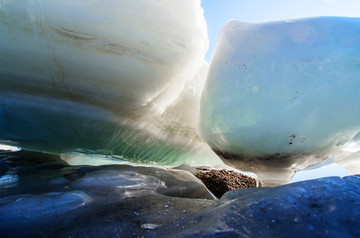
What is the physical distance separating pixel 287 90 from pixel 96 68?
106cm

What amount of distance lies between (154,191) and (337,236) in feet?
2.94

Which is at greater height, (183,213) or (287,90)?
(287,90)

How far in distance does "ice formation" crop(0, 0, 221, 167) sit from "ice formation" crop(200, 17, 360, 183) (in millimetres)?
334

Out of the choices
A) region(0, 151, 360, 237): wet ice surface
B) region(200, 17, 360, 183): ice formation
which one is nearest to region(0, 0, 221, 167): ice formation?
region(200, 17, 360, 183): ice formation

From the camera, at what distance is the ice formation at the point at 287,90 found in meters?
1.06

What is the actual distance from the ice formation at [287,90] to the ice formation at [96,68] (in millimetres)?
334

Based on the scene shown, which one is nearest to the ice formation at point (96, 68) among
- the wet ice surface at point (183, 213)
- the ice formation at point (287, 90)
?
the ice formation at point (287, 90)

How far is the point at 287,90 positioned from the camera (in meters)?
1.09

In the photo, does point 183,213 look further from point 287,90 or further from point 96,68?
point 96,68

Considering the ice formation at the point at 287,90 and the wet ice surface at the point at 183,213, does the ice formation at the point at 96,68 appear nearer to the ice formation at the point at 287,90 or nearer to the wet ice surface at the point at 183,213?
the ice formation at the point at 287,90

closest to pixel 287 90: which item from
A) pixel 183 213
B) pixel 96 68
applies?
pixel 183 213

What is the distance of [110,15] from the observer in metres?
1.27

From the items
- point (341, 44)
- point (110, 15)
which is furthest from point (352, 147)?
point (110, 15)

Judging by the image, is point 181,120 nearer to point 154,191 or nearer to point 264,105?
point 154,191
